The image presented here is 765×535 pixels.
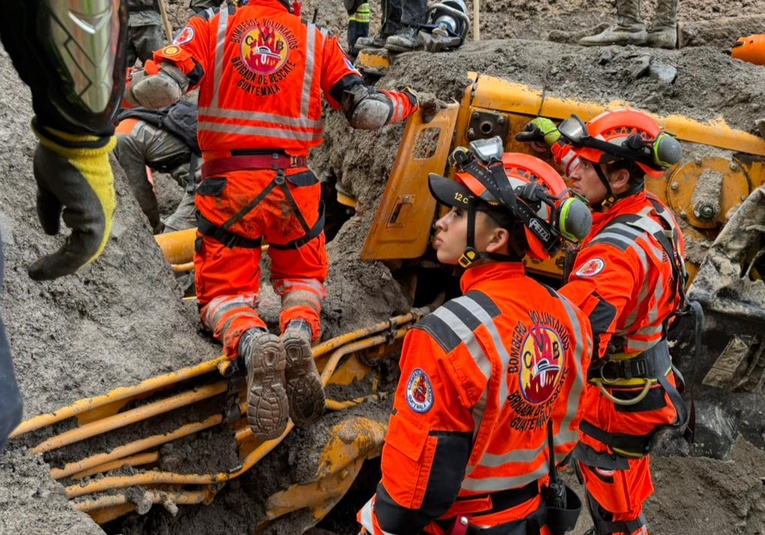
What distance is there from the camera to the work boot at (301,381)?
3.63 meters

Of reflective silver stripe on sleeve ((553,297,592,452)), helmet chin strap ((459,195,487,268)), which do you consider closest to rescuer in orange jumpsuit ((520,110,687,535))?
reflective silver stripe on sleeve ((553,297,592,452))

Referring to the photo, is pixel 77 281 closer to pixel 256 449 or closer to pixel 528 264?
pixel 256 449

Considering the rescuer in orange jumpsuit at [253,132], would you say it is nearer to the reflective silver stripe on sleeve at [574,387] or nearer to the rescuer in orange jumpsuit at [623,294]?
the rescuer in orange jumpsuit at [623,294]

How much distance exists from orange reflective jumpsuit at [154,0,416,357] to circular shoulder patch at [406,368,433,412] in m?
1.62

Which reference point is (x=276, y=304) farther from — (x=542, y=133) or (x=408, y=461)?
(x=408, y=461)

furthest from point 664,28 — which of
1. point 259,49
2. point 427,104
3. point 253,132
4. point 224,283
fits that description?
point 224,283

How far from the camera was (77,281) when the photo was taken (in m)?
3.73

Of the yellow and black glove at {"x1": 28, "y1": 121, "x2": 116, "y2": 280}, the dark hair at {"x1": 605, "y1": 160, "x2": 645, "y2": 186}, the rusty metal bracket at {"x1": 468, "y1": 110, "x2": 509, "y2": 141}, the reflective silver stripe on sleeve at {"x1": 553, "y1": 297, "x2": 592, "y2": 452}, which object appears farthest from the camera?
the rusty metal bracket at {"x1": 468, "y1": 110, "x2": 509, "y2": 141}

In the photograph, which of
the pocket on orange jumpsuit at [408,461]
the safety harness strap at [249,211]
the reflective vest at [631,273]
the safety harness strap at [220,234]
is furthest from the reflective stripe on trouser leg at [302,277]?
the pocket on orange jumpsuit at [408,461]

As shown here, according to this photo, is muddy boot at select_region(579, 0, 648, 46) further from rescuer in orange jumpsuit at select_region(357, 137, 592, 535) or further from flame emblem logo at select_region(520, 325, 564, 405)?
flame emblem logo at select_region(520, 325, 564, 405)

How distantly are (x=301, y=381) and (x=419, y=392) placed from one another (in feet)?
4.69

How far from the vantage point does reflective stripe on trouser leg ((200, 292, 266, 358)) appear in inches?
149

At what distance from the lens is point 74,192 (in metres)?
1.85

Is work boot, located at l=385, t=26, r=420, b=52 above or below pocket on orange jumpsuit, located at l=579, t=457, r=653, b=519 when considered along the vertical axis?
above
